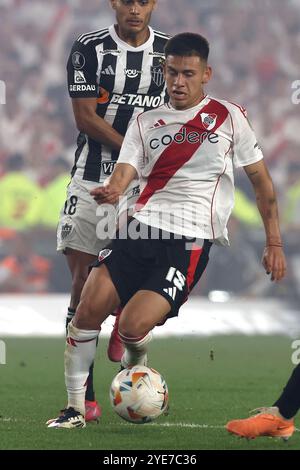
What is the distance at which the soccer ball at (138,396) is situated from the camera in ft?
19.7

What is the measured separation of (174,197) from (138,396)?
114 centimetres

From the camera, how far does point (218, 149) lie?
6336mm

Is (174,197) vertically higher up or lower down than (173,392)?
higher up

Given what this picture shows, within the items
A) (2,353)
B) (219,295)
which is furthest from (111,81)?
(219,295)

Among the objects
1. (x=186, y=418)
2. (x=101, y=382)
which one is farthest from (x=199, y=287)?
(x=186, y=418)

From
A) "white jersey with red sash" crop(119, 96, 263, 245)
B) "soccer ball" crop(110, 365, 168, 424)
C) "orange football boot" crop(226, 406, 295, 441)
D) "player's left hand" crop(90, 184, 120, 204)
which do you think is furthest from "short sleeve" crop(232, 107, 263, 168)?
"orange football boot" crop(226, 406, 295, 441)

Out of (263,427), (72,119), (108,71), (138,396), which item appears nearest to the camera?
(263,427)

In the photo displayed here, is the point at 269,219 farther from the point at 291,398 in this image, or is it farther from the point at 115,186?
the point at 291,398

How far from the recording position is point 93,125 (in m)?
7.18

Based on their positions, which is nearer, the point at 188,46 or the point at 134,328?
the point at 134,328

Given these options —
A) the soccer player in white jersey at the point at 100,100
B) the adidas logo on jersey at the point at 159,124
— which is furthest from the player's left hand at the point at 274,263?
the soccer player in white jersey at the point at 100,100

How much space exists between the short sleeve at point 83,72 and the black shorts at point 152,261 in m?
1.31

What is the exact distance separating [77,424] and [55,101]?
49.0 ft

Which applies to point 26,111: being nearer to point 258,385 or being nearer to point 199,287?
point 199,287
